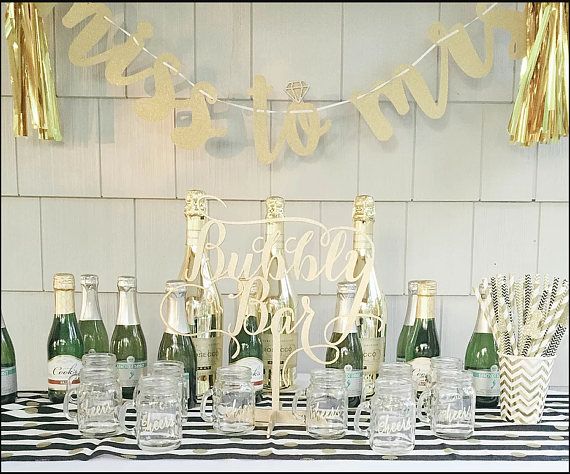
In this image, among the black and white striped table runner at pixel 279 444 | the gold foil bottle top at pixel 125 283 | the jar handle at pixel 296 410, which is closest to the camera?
the black and white striped table runner at pixel 279 444

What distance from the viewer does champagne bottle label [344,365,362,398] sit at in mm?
Answer: 1103

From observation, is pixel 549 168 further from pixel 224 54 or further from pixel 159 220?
pixel 159 220

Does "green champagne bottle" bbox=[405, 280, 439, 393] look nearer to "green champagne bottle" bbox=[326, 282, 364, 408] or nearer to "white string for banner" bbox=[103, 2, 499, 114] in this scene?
"green champagne bottle" bbox=[326, 282, 364, 408]

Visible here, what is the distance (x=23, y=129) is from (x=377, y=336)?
807 mm

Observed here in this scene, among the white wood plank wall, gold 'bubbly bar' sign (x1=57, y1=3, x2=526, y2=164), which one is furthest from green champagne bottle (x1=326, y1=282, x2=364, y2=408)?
gold 'bubbly bar' sign (x1=57, y1=3, x2=526, y2=164)

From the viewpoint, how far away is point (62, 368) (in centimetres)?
115

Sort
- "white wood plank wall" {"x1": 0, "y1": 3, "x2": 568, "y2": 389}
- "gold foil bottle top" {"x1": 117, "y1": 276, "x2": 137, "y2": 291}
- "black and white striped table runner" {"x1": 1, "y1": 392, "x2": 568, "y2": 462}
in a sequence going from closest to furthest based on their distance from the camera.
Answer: "black and white striped table runner" {"x1": 1, "y1": 392, "x2": 568, "y2": 462}, "gold foil bottle top" {"x1": 117, "y1": 276, "x2": 137, "y2": 291}, "white wood plank wall" {"x1": 0, "y1": 3, "x2": 568, "y2": 389}

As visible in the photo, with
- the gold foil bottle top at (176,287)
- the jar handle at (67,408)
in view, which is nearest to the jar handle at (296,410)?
the gold foil bottle top at (176,287)

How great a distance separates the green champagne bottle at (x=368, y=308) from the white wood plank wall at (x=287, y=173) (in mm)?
144

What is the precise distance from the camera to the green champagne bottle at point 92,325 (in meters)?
1.22

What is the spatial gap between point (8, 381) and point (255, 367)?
48 centimetres

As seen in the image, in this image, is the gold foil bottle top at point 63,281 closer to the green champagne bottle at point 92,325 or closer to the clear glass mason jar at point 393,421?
the green champagne bottle at point 92,325

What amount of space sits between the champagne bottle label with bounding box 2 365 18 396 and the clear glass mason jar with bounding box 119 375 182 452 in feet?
1.19

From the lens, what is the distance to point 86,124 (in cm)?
132
